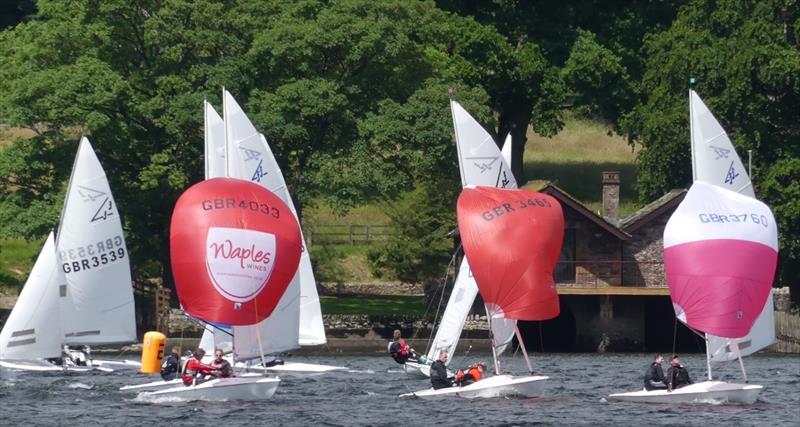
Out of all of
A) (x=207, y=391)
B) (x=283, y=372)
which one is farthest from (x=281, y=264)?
(x=283, y=372)

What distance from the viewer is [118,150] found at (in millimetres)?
63938

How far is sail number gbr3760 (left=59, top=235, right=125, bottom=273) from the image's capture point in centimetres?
4941

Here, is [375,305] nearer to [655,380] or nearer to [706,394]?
[655,380]

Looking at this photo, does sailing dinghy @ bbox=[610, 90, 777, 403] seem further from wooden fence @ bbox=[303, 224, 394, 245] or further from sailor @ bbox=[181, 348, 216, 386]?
wooden fence @ bbox=[303, 224, 394, 245]

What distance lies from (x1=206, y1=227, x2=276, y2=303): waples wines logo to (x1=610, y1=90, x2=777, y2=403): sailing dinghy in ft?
28.2

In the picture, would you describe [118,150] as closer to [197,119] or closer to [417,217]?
[197,119]

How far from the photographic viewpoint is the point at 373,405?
4303cm

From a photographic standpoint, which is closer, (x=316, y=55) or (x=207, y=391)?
(x=207, y=391)

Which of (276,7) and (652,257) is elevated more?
(276,7)

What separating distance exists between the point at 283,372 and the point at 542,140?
168ft

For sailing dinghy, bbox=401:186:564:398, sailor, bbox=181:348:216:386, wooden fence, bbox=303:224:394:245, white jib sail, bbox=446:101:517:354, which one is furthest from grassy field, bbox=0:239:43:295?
sailing dinghy, bbox=401:186:564:398

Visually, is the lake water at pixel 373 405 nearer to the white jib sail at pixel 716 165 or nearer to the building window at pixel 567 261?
the white jib sail at pixel 716 165

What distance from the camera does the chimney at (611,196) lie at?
67875 mm

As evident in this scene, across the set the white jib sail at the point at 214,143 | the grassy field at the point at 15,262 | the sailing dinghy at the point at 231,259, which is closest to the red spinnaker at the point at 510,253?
the sailing dinghy at the point at 231,259
